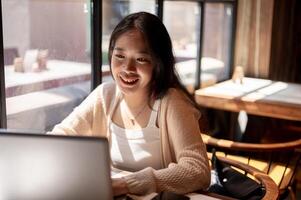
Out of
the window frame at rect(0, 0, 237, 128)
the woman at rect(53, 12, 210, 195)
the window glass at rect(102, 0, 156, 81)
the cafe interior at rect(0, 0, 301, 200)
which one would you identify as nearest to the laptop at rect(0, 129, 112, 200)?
the cafe interior at rect(0, 0, 301, 200)

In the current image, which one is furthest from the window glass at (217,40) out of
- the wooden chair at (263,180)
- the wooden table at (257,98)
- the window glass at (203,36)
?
the wooden chair at (263,180)

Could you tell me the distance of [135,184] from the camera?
1.27 meters

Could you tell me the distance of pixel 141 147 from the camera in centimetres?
154

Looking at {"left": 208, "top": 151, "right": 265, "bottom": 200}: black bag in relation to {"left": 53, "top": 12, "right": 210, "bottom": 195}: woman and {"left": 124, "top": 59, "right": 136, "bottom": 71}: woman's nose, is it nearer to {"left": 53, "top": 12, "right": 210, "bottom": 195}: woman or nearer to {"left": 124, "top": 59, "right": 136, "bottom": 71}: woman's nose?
{"left": 53, "top": 12, "right": 210, "bottom": 195}: woman

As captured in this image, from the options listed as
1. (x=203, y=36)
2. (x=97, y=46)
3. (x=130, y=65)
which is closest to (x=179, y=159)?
(x=130, y=65)

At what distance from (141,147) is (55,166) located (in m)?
0.58

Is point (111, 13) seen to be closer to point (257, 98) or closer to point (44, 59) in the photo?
point (44, 59)

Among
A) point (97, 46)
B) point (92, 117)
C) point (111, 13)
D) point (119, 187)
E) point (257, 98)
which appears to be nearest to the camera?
point (119, 187)

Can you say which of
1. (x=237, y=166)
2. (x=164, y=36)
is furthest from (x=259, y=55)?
(x=164, y=36)

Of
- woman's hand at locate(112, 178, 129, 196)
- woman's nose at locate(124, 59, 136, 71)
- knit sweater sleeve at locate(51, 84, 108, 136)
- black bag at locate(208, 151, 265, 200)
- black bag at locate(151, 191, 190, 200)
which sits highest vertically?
woman's nose at locate(124, 59, 136, 71)

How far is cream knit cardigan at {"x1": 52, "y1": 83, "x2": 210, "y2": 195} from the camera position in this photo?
4.29 ft

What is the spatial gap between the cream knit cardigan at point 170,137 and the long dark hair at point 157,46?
0.04m

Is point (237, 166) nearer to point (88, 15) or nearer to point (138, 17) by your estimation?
point (138, 17)

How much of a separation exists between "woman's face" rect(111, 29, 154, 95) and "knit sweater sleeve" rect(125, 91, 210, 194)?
124 millimetres
